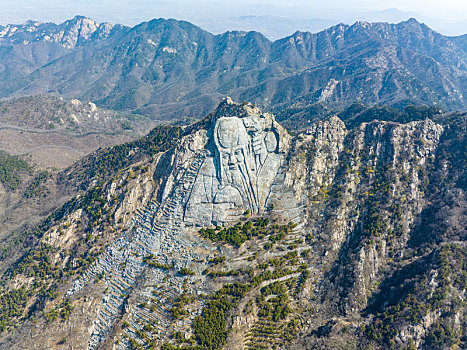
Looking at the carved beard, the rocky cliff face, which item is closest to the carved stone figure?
the carved beard

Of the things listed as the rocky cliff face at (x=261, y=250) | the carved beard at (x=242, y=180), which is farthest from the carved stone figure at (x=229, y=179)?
the rocky cliff face at (x=261, y=250)

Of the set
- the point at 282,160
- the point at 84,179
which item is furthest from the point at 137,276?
the point at 84,179

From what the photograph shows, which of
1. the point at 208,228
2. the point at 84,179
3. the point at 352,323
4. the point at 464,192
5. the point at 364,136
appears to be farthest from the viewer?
the point at 84,179

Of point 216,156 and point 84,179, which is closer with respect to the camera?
point 216,156

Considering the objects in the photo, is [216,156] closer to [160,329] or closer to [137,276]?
[137,276]

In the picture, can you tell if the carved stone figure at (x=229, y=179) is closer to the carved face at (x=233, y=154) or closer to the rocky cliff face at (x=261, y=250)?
the carved face at (x=233, y=154)
